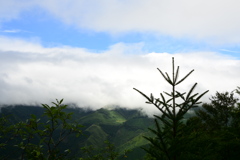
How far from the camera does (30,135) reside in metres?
6.91

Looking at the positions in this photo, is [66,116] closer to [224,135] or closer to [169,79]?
[169,79]

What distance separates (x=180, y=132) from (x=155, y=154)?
153 cm

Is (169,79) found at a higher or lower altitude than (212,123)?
higher

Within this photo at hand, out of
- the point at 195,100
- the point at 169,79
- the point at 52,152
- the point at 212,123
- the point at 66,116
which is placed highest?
the point at 169,79

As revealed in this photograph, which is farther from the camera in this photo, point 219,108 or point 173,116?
point 219,108

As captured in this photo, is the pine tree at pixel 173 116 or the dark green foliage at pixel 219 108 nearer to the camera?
the pine tree at pixel 173 116

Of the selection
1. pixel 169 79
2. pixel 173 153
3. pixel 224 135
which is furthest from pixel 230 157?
pixel 169 79

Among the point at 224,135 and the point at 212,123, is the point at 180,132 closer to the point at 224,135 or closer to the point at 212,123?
the point at 224,135

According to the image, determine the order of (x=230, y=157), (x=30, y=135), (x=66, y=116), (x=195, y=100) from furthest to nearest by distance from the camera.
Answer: (x=230, y=157) → (x=66, y=116) → (x=30, y=135) → (x=195, y=100)

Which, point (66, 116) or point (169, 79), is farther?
point (66, 116)

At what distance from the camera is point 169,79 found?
22.5 ft

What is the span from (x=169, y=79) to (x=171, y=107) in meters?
1.16

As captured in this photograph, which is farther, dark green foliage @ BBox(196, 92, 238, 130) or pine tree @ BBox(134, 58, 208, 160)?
dark green foliage @ BBox(196, 92, 238, 130)

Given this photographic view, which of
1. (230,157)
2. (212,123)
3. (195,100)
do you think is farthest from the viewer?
(212,123)
